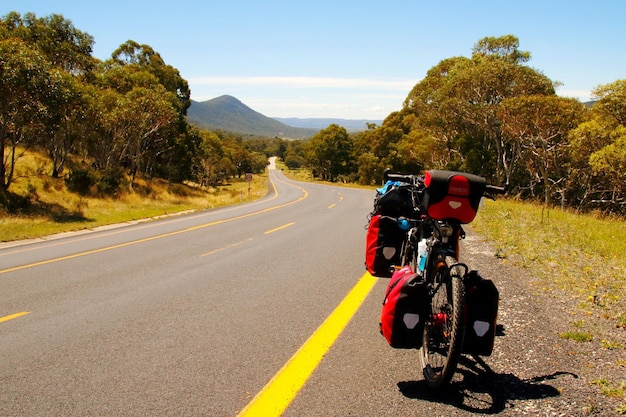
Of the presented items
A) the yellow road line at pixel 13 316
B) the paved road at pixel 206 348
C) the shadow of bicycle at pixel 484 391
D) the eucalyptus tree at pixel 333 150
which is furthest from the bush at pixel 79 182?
the eucalyptus tree at pixel 333 150

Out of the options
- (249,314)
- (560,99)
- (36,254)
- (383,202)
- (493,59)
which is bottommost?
(36,254)

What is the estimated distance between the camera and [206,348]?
3.96m

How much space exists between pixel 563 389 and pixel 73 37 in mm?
40376

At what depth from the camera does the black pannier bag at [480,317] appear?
3.10 meters

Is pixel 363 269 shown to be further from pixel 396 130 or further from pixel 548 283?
pixel 396 130

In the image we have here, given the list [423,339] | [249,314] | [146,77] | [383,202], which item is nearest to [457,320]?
[423,339]

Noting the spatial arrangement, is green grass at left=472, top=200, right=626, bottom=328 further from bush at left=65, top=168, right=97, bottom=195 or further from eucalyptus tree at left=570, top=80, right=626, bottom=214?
bush at left=65, top=168, right=97, bottom=195

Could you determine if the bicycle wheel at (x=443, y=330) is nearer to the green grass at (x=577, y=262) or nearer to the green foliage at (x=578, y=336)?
the green grass at (x=577, y=262)

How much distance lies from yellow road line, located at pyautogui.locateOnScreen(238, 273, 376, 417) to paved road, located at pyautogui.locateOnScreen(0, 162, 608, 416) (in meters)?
0.06

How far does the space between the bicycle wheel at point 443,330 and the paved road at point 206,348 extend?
0.17 meters

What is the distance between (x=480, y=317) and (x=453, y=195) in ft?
3.21

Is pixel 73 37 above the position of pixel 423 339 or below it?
above

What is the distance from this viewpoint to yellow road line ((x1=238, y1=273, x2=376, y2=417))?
2.94 metres

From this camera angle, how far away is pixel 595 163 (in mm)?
22062
